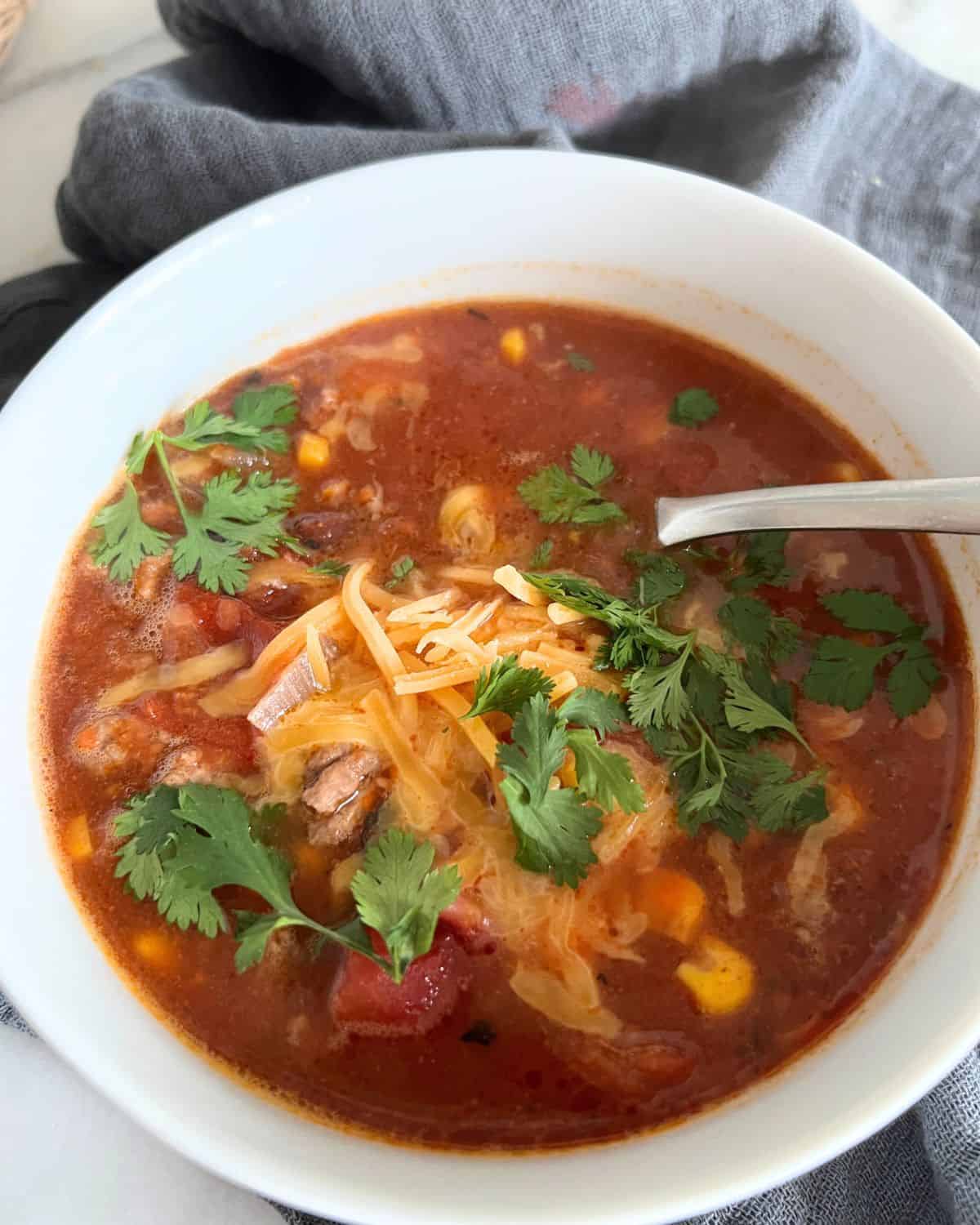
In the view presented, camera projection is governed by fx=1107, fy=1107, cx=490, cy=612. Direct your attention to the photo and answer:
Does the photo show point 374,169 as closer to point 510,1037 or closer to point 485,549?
point 485,549

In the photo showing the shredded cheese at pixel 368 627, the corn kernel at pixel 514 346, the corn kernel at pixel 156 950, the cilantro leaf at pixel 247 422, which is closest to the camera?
the corn kernel at pixel 156 950

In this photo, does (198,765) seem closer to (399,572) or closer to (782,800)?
(399,572)

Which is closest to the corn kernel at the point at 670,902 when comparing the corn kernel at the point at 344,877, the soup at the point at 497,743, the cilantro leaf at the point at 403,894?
the soup at the point at 497,743

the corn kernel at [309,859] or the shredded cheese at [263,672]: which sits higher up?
the shredded cheese at [263,672]

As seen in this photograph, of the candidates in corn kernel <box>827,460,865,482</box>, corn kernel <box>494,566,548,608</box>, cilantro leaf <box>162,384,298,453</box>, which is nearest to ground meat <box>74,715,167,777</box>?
cilantro leaf <box>162,384,298,453</box>

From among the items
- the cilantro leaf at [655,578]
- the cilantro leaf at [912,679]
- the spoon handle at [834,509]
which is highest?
the spoon handle at [834,509]

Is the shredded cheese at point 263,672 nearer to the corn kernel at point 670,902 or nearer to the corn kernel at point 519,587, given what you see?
the corn kernel at point 519,587

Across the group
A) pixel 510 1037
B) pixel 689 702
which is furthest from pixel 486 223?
pixel 510 1037

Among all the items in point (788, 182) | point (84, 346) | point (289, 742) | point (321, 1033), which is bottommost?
point (321, 1033)
